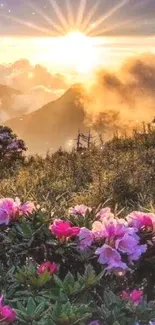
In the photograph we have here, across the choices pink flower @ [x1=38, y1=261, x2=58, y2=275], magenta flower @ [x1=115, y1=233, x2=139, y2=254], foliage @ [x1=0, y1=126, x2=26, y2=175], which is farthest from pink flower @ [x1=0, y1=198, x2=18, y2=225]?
foliage @ [x1=0, y1=126, x2=26, y2=175]

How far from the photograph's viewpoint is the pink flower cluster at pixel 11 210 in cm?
464

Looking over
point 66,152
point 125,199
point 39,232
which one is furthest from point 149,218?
point 66,152

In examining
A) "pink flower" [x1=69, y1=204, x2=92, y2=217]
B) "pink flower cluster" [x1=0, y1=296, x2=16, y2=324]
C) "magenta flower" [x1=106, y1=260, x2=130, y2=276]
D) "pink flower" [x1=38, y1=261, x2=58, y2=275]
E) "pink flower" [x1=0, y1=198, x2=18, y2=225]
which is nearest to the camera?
"pink flower cluster" [x1=0, y1=296, x2=16, y2=324]

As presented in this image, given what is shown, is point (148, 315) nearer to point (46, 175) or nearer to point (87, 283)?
point (87, 283)

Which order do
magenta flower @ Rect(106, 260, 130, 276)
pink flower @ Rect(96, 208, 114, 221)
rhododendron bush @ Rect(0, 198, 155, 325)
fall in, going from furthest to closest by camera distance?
pink flower @ Rect(96, 208, 114, 221)
magenta flower @ Rect(106, 260, 130, 276)
rhododendron bush @ Rect(0, 198, 155, 325)

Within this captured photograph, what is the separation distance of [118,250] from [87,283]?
0.52 m

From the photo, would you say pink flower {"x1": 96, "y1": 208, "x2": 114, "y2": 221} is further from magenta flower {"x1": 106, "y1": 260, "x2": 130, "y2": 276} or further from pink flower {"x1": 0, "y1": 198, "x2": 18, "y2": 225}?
pink flower {"x1": 0, "y1": 198, "x2": 18, "y2": 225}

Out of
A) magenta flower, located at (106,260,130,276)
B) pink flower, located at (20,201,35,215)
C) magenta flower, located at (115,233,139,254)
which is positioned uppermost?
pink flower, located at (20,201,35,215)

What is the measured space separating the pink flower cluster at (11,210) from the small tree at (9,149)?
12.9m

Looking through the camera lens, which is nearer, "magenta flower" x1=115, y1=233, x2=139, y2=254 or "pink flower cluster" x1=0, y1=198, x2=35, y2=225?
"magenta flower" x1=115, y1=233, x2=139, y2=254

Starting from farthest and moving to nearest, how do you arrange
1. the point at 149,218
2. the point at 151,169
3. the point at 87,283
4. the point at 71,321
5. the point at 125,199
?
the point at 151,169 < the point at 125,199 < the point at 149,218 < the point at 87,283 < the point at 71,321

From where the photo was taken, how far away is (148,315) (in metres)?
3.40

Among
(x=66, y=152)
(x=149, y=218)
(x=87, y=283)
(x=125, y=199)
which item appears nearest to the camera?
(x=87, y=283)

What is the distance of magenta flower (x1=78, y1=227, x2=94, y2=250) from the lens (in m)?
4.20
